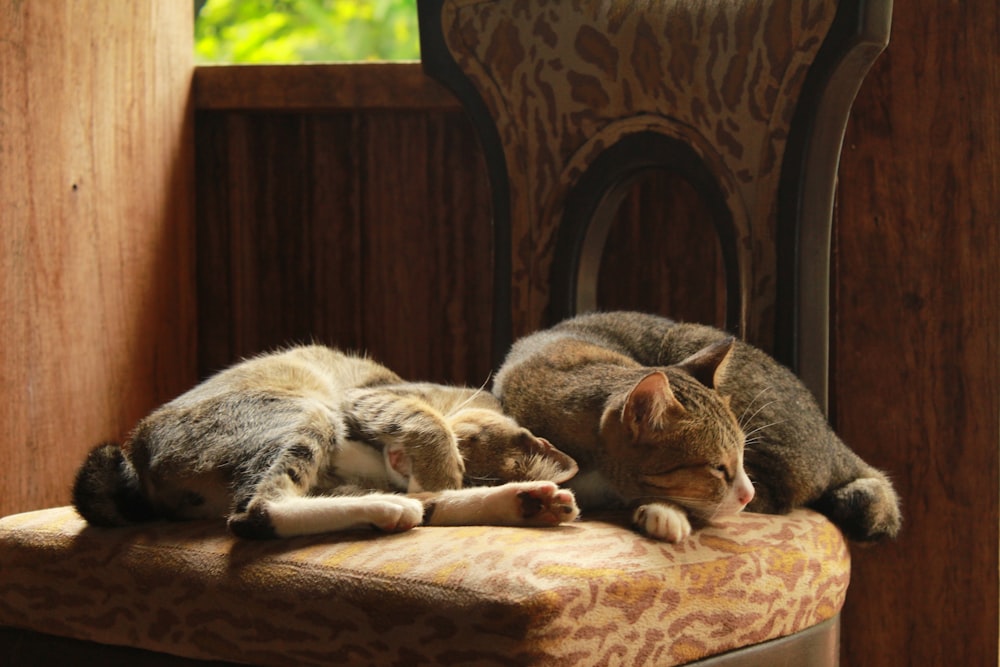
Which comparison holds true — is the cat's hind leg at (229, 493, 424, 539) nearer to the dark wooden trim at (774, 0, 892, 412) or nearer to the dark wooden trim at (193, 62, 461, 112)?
the dark wooden trim at (774, 0, 892, 412)

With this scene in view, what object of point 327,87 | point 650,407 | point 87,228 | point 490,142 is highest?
point 327,87

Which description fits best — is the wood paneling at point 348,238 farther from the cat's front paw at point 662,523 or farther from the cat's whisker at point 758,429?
the cat's front paw at point 662,523

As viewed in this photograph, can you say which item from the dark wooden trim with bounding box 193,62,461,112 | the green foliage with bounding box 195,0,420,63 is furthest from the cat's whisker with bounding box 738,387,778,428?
the green foliage with bounding box 195,0,420,63

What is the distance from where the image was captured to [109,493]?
1301mm

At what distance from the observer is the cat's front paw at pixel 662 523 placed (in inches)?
47.7

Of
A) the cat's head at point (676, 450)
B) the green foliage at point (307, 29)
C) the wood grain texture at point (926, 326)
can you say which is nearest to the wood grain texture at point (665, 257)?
the wood grain texture at point (926, 326)

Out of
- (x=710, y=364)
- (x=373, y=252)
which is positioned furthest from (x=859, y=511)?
(x=373, y=252)

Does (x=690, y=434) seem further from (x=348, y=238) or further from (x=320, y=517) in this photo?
(x=348, y=238)

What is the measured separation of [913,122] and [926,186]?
13cm

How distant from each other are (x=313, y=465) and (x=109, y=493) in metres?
0.26

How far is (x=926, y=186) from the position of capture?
6.72 ft

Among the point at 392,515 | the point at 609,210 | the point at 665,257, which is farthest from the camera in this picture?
the point at 665,257

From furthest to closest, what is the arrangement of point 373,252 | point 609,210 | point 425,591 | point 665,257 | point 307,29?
point 307,29, point 373,252, point 665,257, point 609,210, point 425,591

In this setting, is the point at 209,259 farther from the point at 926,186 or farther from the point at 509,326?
the point at 926,186
